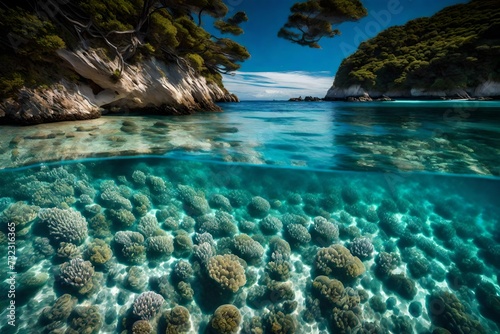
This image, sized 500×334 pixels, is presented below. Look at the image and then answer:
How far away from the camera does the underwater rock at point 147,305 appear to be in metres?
3.98

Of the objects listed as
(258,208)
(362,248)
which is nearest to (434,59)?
(362,248)

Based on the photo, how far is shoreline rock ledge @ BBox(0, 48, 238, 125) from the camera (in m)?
8.67

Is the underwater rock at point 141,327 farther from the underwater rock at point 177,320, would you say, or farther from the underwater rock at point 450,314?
the underwater rock at point 450,314

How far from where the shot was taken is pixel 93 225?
17.8ft

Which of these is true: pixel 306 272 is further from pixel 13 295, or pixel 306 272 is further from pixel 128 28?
pixel 128 28

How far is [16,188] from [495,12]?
76117 millimetres

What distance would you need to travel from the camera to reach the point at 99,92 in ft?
38.2

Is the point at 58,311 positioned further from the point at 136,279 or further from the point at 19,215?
the point at 19,215

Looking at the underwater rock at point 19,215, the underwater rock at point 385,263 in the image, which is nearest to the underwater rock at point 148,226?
the underwater rock at point 19,215

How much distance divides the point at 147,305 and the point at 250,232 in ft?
9.89

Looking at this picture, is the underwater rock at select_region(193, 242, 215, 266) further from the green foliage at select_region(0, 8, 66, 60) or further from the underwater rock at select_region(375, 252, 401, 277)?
the green foliage at select_region(0, 8, 66, 60)

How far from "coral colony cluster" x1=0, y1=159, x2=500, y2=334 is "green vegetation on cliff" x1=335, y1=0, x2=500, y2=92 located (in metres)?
46.3

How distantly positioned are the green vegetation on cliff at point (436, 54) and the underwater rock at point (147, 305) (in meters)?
54.7

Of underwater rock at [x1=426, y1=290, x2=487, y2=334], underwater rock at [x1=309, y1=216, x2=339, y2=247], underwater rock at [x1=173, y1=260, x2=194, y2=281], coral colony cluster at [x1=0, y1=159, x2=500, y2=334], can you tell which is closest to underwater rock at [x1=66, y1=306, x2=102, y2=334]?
coral colony cluster at [x1=0, y1=159, x2=500, y2=334]
